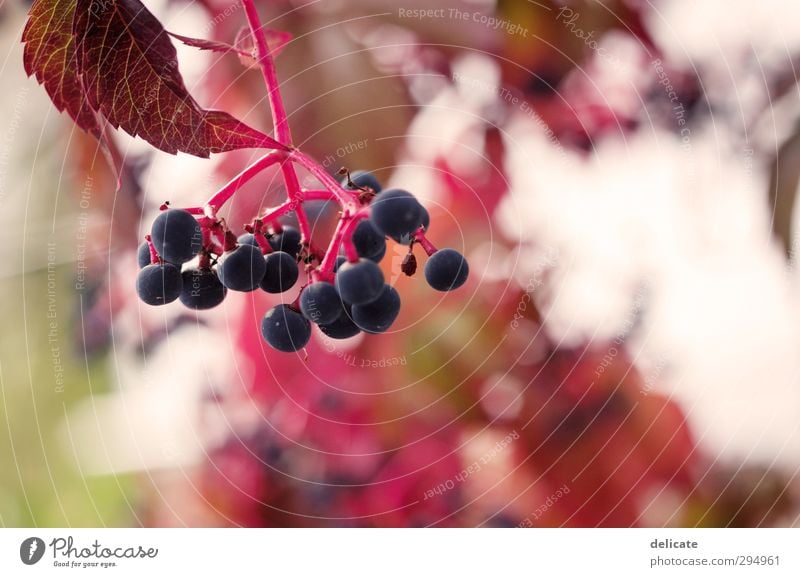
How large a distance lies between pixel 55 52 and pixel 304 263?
22 cm

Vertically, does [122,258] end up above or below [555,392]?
above

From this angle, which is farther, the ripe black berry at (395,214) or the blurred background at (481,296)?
the blurred background at (481,296)

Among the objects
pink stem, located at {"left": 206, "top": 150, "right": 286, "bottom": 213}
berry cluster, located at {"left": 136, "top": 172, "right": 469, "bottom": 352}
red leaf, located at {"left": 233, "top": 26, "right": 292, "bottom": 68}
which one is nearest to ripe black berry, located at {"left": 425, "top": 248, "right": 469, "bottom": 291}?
berry cluster, located at {"left": 136, "top": 172, "right": 469, "bottom": 352}

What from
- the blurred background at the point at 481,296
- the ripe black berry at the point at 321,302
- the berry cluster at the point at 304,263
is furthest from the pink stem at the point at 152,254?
the blurred background at the point at 481,296

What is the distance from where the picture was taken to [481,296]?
0.70m

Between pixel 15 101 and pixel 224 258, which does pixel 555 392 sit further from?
pixel 15 101

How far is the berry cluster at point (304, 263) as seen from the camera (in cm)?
34

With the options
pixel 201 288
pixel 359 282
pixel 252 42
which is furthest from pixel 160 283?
pixel 252 42

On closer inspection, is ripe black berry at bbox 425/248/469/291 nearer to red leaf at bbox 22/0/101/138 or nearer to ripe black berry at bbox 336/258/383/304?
ripe black berry at bbox 336/258/383/304

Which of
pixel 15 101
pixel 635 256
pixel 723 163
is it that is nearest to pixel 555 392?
pixel 635 256

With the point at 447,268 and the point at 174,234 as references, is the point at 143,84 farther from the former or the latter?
the point at 447,268

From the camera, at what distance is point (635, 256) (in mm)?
693

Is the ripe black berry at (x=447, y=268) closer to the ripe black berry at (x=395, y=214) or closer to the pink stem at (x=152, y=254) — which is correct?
the ripe black berry at (x=395, y=214)
